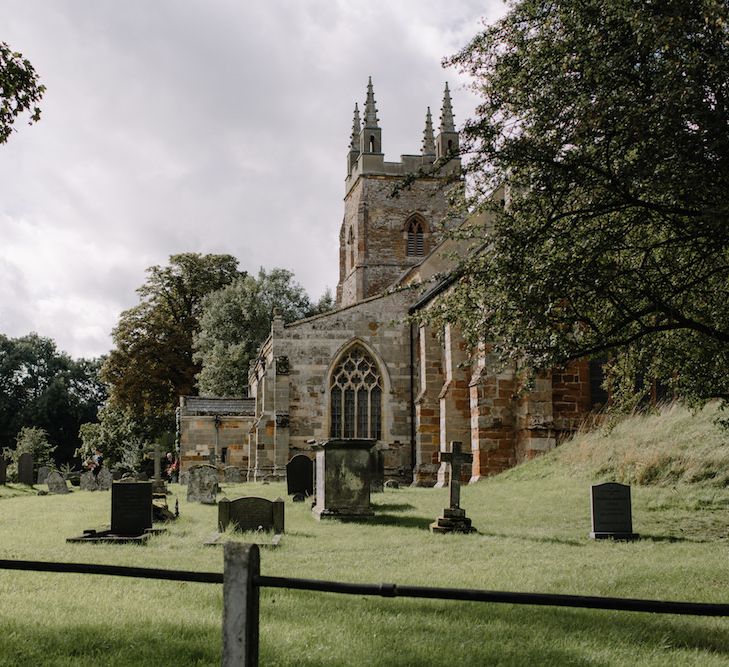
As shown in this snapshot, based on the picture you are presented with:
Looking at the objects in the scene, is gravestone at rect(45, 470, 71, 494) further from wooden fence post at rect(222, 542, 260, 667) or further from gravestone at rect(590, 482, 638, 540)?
wooden fence post at rect(222, 542, 260, 667)

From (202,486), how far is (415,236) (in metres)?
30.1

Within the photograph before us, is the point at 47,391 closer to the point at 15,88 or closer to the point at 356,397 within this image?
the point at 356,397

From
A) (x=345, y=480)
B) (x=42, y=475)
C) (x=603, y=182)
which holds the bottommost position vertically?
(x=42, y=475)

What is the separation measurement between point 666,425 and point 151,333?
35343mm

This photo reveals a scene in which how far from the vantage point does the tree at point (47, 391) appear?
62250 millimetres

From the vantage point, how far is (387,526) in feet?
42.7

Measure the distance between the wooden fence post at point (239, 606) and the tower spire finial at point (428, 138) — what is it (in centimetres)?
4578

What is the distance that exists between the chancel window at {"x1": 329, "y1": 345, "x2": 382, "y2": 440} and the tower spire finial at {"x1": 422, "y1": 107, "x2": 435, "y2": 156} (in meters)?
21.7

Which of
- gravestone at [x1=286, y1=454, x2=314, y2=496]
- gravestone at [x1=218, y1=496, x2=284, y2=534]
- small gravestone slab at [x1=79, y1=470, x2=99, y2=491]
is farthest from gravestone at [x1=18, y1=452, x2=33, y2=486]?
gravestone at [x1=218, y1=496, x2=284, y2=534]

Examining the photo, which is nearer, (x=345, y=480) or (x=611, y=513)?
(x=611, y=513)

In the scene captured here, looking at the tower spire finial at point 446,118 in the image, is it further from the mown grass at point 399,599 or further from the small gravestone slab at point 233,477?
the mown grass at point 399,599

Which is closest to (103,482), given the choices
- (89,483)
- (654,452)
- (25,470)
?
(89,483)

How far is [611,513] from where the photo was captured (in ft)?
36.8

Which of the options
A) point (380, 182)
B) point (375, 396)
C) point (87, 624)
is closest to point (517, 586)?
point (87, 624)
